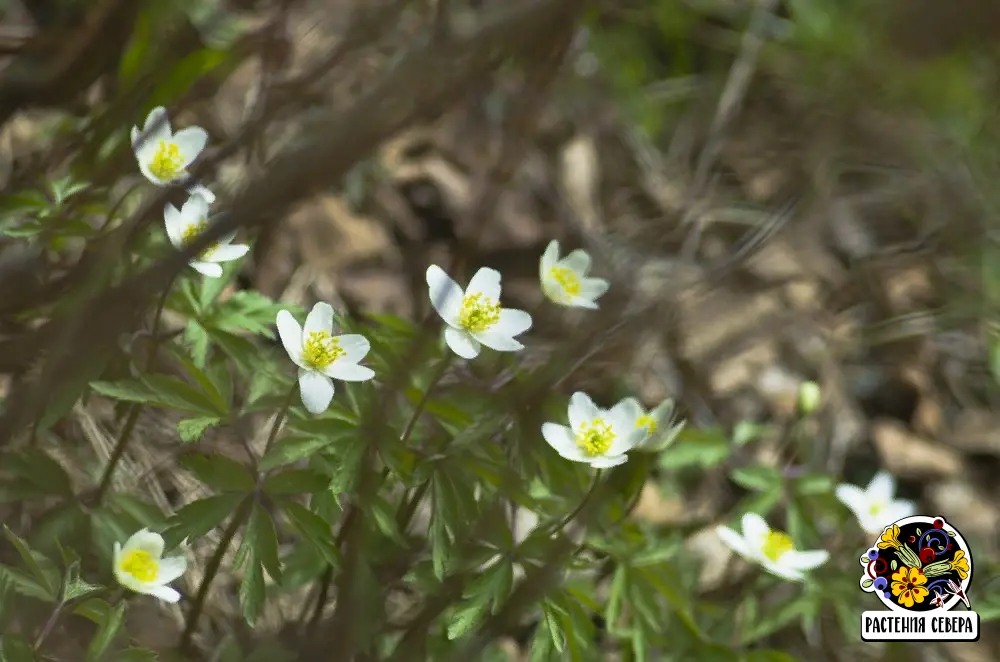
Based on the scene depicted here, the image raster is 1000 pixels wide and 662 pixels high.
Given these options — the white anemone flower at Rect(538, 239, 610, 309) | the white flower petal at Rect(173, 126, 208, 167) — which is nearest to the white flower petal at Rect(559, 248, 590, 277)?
the white anemone flower at Rect(538, 239, 610, 309)

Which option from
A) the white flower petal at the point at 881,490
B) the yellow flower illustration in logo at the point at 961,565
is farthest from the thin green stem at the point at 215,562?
the yellow flower illustration in logo at the point at 961,565

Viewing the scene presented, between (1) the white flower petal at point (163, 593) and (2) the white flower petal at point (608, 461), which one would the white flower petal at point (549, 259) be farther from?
(1) the white flower petal at point (163, 593)

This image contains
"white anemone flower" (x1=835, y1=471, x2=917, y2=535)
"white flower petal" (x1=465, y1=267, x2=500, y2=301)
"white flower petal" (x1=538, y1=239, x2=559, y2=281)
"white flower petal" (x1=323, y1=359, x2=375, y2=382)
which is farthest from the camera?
"white anemone flower" (x1=835, y1=471, x2=917, y2=535)

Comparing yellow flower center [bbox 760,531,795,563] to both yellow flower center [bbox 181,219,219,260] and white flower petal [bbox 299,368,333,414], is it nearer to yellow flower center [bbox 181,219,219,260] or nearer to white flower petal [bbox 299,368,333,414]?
white flower petal [bbox 299,368,333,414]

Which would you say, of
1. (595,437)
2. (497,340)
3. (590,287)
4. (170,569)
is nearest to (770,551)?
(595,437)

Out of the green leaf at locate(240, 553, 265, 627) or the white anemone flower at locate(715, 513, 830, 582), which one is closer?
the green leaf at locate(240, 553, 265, 627)

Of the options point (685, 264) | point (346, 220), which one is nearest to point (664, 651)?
point (685, 264)
